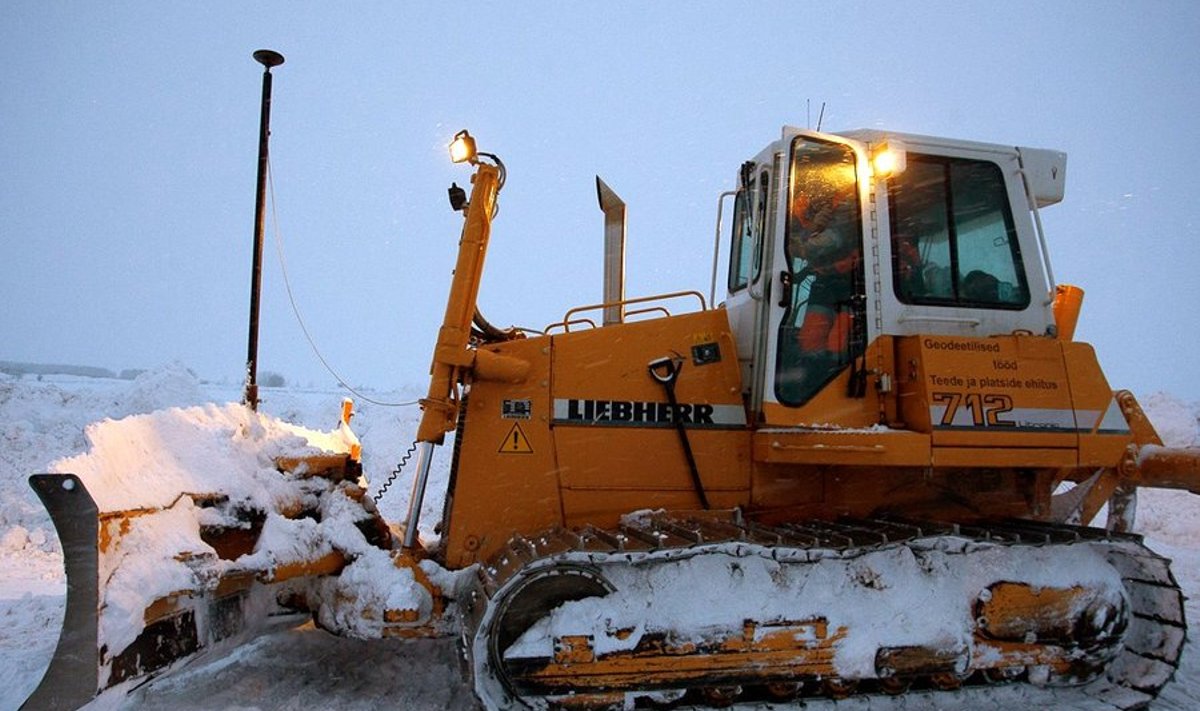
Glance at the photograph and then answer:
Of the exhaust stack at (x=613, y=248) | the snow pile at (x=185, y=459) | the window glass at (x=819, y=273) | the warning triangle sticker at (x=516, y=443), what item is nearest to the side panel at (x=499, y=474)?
the warning triangle sticker at (x=516, y=443)

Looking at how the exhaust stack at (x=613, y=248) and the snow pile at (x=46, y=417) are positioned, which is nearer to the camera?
the exhaust stack at (x=613, y=248)

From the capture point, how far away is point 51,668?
9.08 feet

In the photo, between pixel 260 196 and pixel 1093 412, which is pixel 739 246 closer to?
pixel 1093 412

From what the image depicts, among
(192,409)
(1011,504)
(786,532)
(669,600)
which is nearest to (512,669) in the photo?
(669,600)

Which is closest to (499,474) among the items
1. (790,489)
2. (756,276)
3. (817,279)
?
(790,489)

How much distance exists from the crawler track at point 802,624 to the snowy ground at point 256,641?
0.86ft

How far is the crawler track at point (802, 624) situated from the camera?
11.0ft

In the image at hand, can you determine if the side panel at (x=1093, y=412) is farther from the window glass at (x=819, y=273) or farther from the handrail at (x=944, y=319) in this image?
the window glass at (x=819, y=273)

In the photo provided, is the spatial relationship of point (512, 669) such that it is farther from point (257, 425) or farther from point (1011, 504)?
point (1011, 504)

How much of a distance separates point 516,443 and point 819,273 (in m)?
2.02

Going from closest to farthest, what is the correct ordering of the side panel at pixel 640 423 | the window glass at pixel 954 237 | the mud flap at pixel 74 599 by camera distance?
the mud flap at pixel 74 599 → the side panel at pixel 640 423 → the window glass at pixel 954 237

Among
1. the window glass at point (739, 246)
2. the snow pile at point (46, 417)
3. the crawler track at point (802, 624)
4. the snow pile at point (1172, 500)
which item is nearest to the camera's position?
the crawler track at point (802, 624)

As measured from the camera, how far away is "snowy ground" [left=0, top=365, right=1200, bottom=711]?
398cm

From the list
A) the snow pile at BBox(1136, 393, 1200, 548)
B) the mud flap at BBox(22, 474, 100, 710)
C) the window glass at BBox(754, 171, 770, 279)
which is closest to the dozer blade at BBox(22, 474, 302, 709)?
the mud flap at BBox(22, 474, 100, 710)
